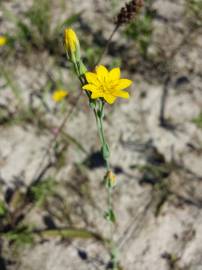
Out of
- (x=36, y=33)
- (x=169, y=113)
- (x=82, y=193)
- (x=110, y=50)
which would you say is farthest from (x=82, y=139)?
(x=36, y=33)

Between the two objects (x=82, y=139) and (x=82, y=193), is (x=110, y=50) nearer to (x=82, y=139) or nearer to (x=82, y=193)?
(x=82, y=139)

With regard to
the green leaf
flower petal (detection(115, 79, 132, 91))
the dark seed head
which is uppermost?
the dark seed head

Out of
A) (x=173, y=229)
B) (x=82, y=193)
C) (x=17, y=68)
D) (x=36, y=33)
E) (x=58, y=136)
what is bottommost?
(x=173, y=229)

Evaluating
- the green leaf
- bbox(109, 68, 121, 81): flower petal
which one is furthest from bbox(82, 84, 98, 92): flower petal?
the green leaf

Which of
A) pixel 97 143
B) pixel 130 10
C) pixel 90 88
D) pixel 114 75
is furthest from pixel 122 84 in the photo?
pixel 97 143

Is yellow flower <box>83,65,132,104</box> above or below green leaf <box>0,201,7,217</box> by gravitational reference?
above

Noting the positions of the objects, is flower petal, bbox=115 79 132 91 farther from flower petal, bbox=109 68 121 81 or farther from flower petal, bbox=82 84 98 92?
flower petal, bbox=82 84 98 92
